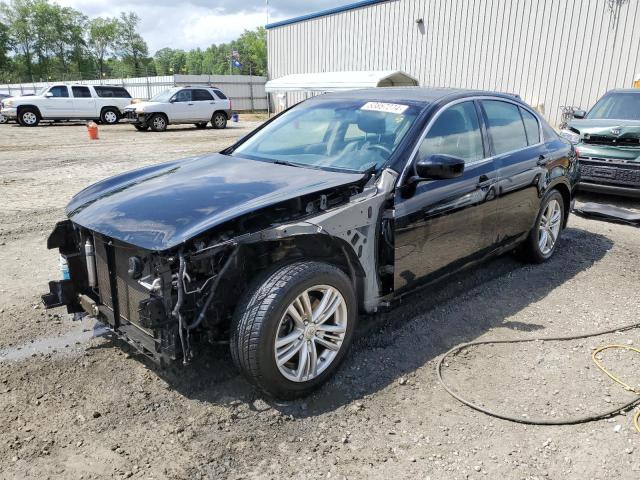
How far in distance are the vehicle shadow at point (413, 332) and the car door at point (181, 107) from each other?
18738mm

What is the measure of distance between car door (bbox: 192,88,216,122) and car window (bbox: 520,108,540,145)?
19.1m

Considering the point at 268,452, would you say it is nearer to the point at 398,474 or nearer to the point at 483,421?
the point at 398,474

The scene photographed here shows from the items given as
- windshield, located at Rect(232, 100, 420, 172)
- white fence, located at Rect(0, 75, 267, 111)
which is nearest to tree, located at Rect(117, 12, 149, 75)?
white fence, located at Rect(0, 75, 267, 111)

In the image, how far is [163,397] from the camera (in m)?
3.10

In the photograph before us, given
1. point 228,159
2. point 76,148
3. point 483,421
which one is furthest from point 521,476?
point 76,148

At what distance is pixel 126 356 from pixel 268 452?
4.51ft

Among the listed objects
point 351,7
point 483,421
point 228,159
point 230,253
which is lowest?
point 483,421

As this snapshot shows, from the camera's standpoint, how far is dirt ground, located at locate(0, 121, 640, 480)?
2594mm

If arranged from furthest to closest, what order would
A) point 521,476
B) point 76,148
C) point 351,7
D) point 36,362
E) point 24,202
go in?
point 351,7, point 76,148, point 24,202, point 36,362, point 521,476

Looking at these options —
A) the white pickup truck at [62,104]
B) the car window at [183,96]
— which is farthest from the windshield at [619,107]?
the white pickup truck at [62,104]

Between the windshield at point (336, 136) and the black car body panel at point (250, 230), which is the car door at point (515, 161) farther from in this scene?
the windshield at point (336, 136)

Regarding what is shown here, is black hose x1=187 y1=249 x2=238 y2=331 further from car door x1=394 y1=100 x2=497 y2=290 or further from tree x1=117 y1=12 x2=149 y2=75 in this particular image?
tree x1=117 y1=12 x2=149 y2=75

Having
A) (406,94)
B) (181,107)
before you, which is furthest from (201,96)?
(406,94)

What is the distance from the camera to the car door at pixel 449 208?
3.54 metres
